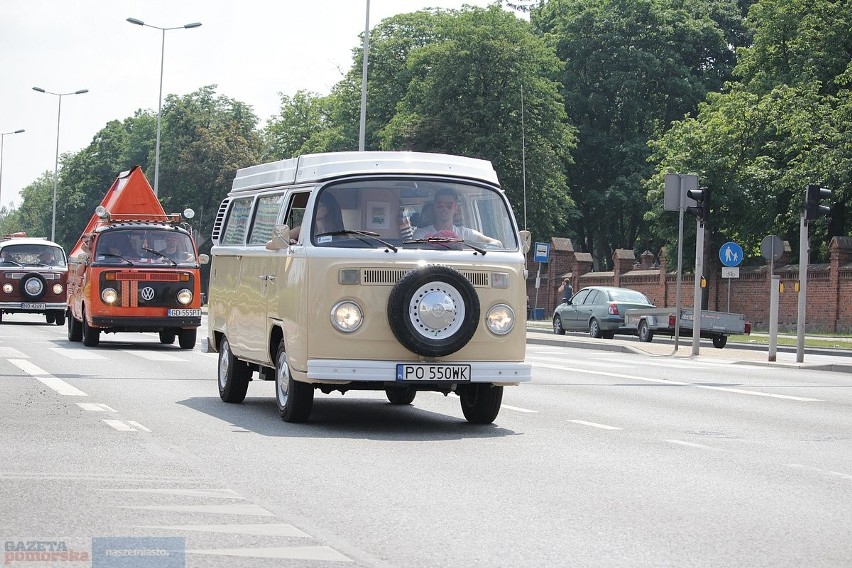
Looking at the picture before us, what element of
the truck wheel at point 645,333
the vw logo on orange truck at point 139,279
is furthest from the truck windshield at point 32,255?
the truck wheel at point 645,333

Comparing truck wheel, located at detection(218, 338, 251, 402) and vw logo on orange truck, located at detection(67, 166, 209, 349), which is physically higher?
vw logo on orange truck, located at detection(67, 166, 209, 349)

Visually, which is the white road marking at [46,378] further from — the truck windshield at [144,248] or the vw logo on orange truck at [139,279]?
the truck windshield at [144,248]

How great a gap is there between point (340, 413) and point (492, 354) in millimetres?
2316

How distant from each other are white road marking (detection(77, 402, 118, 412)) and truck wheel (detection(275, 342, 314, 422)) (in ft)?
5.88

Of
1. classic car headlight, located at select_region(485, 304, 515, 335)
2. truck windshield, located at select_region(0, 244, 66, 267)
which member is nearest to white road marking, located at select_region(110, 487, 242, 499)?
classic car headlight, located at select_region(485, 304, 515, 335)

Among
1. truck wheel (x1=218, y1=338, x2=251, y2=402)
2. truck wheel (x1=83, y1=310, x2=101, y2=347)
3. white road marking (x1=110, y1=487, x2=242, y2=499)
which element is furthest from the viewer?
truck wheel (x1=83, y1=310, x2=101, y2=347)

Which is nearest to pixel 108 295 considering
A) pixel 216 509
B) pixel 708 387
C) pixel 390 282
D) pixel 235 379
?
pixel 235 379

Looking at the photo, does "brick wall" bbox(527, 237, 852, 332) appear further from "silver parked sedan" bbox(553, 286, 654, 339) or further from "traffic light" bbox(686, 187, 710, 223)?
"traffic light" bbox(686, 187, 710, 223)

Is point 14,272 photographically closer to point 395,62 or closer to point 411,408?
point 411,408

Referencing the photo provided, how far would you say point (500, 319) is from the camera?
12703mm

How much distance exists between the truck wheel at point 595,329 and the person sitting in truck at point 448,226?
27.9 m

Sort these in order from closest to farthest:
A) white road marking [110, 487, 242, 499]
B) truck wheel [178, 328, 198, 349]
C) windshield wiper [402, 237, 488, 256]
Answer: white road marking [110, 487, 242, 499] < windshield wiper [402, 237, 488, 256] < truck wheel [178, 328, 198, 349]

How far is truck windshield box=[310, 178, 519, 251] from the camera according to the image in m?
12.8

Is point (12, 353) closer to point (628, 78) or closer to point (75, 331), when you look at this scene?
point (75, 331)
